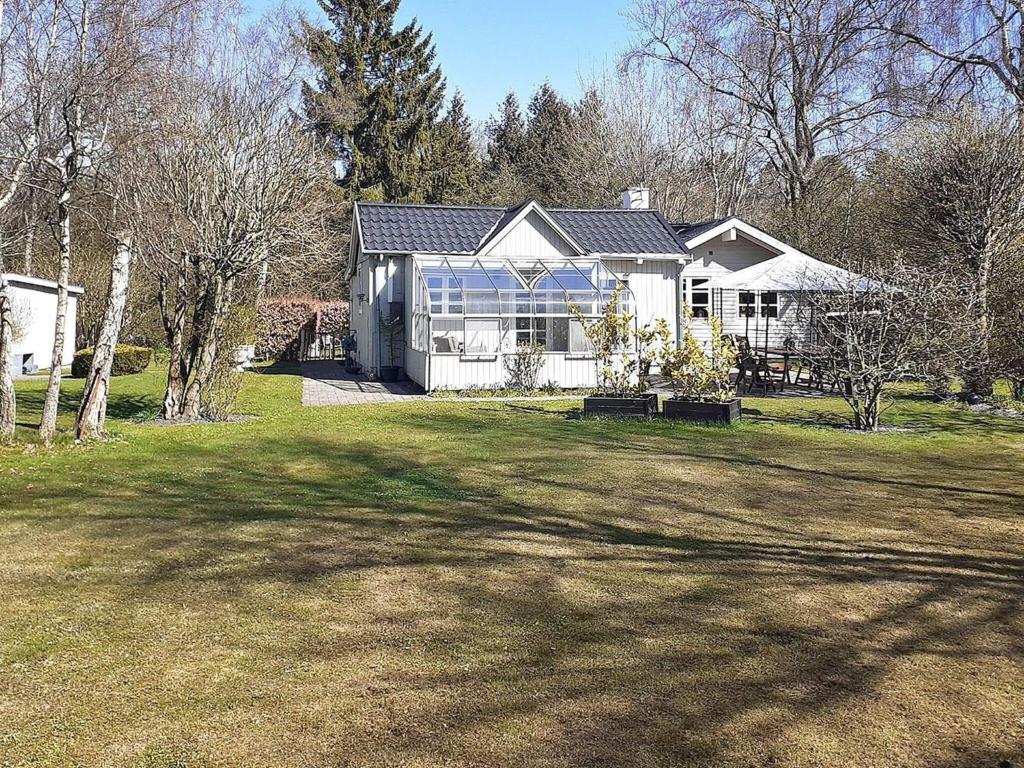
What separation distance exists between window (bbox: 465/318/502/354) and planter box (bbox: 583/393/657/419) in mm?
4672

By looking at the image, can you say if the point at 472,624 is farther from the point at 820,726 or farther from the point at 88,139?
the point at 88,139

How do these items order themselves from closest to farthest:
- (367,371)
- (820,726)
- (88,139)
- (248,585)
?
(820,726)
(248,585)
(88,139)
(367,371)

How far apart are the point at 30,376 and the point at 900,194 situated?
2380 centimetres

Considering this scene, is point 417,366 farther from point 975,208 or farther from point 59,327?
point 975,208

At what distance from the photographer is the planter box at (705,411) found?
14.0 metres

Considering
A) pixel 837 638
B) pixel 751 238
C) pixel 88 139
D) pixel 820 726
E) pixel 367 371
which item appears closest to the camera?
pixel 820 726

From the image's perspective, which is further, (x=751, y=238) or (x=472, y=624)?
(x=751, y=238)

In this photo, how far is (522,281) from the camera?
19906 mm

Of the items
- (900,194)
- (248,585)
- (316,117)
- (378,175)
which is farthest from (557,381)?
(378,175)

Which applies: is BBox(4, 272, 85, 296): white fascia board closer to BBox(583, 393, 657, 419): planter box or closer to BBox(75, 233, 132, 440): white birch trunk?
BBox(75, 233, 132, 440): white birch trunk

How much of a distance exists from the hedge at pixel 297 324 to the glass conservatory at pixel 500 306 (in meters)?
14.0

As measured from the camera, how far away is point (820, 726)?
12.8 feet

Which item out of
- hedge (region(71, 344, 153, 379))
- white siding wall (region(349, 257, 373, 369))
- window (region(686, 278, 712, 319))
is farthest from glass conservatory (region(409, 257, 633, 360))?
hedge (region(71, 344, 153, 379))

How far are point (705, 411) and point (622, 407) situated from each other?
1.42 meters
